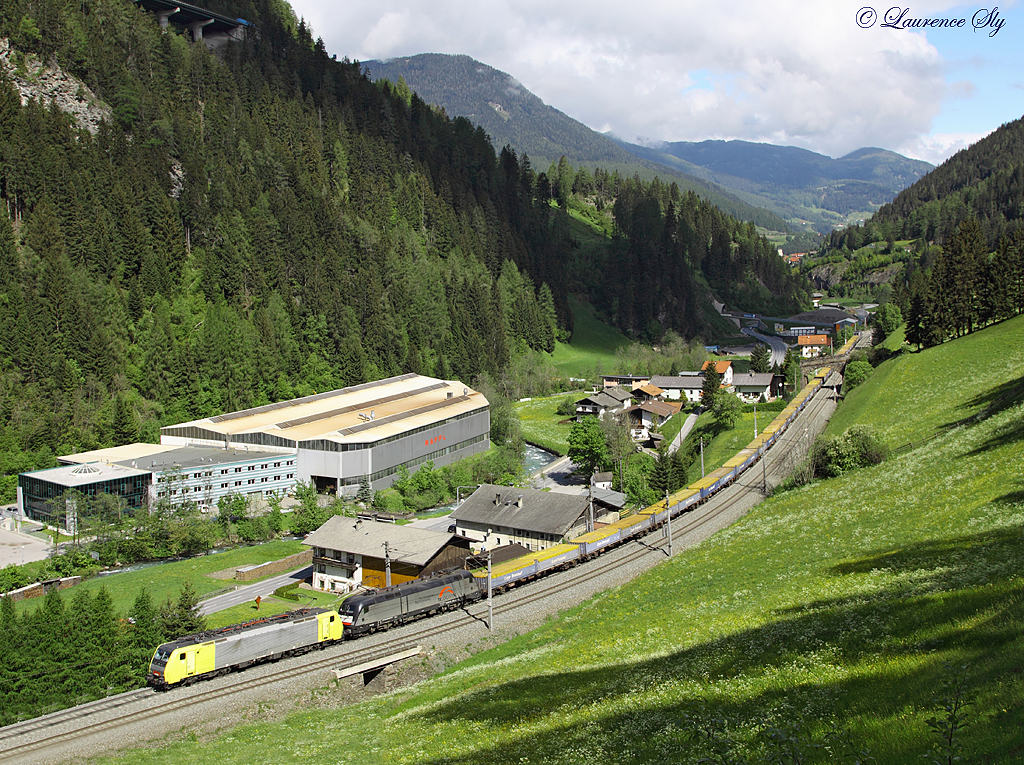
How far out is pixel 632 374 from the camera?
17288cm

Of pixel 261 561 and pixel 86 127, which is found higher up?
pixel 86 127

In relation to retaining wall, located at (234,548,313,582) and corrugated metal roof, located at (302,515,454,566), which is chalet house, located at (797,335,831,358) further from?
corrugated metal roof, located at (302,515,454,566)

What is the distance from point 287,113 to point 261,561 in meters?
137

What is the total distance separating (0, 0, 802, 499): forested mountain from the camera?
380 ft

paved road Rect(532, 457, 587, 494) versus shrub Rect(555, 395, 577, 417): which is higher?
shrub Rect(555, 395, 577, 417)

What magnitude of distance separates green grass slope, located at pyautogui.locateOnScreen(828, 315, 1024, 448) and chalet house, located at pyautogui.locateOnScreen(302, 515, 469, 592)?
1621 inches

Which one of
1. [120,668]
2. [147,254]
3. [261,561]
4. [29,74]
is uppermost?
[29,74]

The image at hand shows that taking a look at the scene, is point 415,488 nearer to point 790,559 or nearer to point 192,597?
point 192,597

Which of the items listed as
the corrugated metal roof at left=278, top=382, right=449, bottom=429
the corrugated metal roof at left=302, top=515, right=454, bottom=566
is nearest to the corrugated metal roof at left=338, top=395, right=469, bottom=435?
the corrugated metal roof at left=278, top=382, right=449, bottom=429

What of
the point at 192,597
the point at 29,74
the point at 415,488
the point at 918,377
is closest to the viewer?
the point at 192,597

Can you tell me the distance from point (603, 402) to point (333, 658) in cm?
10281

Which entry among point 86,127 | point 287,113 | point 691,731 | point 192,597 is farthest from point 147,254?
point 691,731

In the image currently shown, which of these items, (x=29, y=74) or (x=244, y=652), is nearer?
(x=244, y=652)

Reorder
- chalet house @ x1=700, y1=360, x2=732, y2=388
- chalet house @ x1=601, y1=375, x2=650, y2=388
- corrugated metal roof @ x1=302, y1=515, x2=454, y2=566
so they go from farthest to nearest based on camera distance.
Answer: chalet house @ x1=601, y1=375, x2=650, y2=388 < chalet house @ x1=700, y1=360, x2=732, y2=388 < corrugated metal roof @ x1=302, y1=515, x2=454, y2=566
